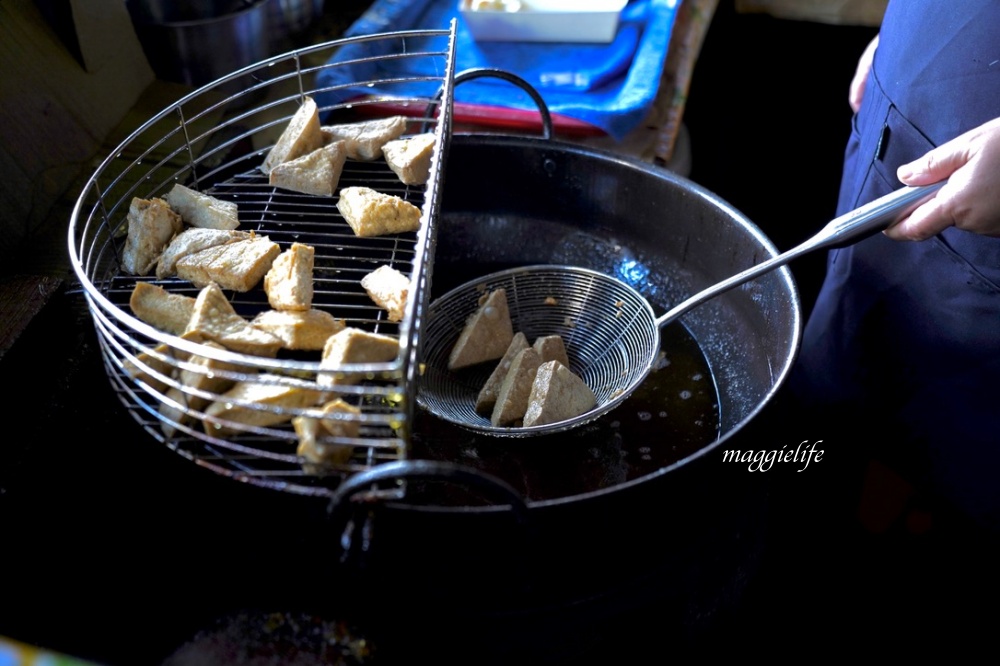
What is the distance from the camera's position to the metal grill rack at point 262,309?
95 cm

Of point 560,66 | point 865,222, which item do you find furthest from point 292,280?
point 560,66

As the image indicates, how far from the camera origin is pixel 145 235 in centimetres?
133

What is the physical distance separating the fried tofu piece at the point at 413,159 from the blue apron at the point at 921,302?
Answer: 967 millimetres

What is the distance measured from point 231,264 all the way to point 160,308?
133 millimetres

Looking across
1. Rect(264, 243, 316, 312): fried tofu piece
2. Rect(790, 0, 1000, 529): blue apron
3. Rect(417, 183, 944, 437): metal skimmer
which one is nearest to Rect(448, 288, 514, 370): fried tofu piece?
Rect(417, 183, 944, 437): metal skimmer

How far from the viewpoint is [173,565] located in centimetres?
129

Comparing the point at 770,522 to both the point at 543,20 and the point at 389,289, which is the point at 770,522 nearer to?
the point at 389,289

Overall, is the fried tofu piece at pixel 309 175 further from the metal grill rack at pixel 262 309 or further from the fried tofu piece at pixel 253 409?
the fried tofu piece at pixel 253 409

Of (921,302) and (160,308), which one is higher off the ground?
(160,308)

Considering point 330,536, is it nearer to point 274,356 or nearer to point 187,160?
point 274,356

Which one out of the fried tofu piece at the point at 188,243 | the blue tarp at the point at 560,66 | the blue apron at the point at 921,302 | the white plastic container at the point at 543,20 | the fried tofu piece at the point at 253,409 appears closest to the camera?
the fried tofu piece at the point at 253,409

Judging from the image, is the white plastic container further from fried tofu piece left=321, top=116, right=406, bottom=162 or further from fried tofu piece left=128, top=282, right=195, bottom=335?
fried tofu piece left=128, top=282, right=195, bottom=335

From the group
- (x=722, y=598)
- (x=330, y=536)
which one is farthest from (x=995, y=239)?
(x=330, y=536)

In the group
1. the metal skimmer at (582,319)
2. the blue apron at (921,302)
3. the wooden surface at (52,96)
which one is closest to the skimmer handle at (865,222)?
the metal skimmer at (582,319)
